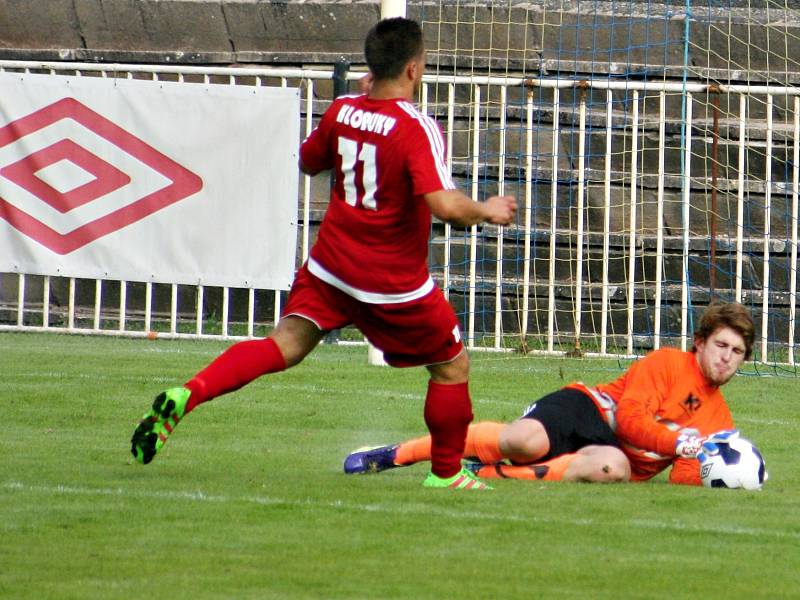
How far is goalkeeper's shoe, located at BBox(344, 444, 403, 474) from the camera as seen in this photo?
20.2ft

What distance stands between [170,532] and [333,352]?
260 inches

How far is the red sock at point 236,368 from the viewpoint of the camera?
572 cm

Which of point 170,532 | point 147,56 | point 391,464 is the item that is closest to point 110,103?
point 147,56

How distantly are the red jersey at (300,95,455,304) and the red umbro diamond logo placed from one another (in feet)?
19.0

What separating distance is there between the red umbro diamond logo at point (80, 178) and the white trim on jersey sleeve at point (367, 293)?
18.9 ft

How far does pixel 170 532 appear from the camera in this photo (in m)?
4.68

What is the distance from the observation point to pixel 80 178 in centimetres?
1140

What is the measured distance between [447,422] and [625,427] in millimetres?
782

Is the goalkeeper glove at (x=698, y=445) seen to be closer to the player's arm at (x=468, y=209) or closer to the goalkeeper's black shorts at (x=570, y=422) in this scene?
the goalkeeper's black shorts at (x=570, y=422)

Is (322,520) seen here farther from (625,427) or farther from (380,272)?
(625,427)

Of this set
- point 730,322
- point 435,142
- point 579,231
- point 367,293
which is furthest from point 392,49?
A: point 579,231

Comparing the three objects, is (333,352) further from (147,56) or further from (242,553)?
(242,553)

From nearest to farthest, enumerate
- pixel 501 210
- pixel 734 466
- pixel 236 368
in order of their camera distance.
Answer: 1. pixel 501 210
2. pixel 236 368
3. pixel 734 466

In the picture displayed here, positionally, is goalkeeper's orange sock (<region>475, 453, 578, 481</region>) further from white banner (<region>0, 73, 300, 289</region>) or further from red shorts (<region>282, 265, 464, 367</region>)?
white banner (<region>0, 73, 300, 289</region>)
